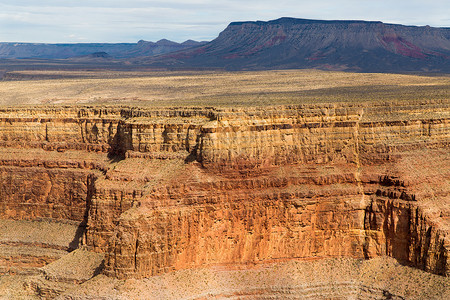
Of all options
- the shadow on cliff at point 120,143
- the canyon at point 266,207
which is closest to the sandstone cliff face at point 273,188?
the canyon at point 266,207

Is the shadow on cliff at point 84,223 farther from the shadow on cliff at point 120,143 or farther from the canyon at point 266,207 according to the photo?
the shadow on cliff at point 120,143

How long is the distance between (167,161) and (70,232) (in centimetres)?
1222

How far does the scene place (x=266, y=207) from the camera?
54312mm

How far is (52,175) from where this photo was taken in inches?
2522

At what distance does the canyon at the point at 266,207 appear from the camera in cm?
5141

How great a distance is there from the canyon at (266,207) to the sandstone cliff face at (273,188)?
0.26 feet

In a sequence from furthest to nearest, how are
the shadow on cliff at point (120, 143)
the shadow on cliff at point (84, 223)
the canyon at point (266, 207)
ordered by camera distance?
the shadow on cliff at point (84, 223), the shadow on cliff at point (120, 143), the canyon at point (266, 207)

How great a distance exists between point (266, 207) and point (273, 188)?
1.45 meters

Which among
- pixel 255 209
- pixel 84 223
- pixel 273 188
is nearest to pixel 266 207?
pixel 255 209

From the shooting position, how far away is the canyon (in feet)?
169

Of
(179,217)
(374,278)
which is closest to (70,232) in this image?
(179,217)

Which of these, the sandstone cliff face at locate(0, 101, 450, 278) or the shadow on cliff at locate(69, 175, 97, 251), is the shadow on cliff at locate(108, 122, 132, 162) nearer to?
the sandstone cliff face at locate(0, 101, 450, 278)

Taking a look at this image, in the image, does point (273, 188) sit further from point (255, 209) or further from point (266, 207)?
point (255, 209)

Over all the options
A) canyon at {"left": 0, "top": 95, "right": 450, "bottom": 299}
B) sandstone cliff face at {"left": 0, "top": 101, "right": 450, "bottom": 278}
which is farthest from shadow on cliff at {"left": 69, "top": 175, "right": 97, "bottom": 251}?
sandstone cliff face at {"left": 0, "top": 101, "right": 450, "bottom": 278}
